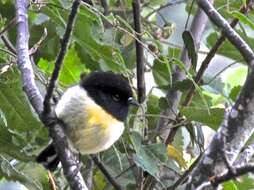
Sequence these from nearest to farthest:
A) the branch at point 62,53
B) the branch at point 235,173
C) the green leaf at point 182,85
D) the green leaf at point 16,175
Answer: the branch at point 235,173 < the branch at point 62,53 < the green leaf at point 16,175 < the green leaf at point 182,85

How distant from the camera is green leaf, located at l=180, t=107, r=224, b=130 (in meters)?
2.47

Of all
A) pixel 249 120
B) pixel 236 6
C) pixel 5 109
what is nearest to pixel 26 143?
pixel 5 109

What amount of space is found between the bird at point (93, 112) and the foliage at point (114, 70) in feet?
0.25

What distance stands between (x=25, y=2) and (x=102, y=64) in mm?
535

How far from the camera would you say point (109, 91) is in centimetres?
240

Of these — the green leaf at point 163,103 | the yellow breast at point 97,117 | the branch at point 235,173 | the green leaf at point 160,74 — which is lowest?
the green leaf at point 163,103

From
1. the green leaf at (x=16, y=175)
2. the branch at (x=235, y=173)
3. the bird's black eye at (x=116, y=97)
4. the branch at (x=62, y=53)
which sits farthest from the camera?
the green leaf at (x=16, y=175)

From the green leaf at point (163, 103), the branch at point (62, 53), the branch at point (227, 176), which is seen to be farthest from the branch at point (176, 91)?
the branch at point (227, 176)

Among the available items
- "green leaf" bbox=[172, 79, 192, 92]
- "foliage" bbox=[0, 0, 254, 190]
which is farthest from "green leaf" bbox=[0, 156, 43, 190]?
"green leaf" bbox=[172, 79, 192, 92]

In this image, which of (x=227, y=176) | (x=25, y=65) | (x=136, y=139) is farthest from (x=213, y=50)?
(x=227, y=176)

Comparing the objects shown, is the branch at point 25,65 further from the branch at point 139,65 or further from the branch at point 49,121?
the branch at point 139,65

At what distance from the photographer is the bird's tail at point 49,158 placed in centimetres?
241

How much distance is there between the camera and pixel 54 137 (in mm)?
1985

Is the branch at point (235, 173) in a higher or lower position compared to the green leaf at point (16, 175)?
lower
